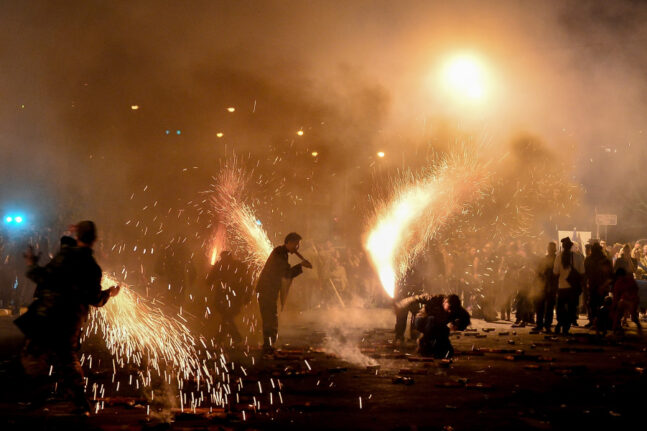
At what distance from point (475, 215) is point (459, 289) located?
10.9 m

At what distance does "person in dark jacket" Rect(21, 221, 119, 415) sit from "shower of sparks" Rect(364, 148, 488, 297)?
8641 millimetres

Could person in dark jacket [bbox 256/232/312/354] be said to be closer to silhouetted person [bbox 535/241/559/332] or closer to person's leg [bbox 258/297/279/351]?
person's leg [bbox 258/297/279/351]

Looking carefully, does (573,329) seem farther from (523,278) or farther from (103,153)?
(103,153)

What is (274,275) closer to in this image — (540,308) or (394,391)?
(394,391)

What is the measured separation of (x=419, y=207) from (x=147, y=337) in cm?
897

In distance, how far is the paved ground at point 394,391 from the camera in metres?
5.56

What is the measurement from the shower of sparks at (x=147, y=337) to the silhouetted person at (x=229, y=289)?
1.82 feet

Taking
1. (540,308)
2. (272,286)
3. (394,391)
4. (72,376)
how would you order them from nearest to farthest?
(72,376) < (394,391) < (272,286) < (540,308)

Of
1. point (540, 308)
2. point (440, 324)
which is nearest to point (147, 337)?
point (440, 324)

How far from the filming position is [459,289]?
1780cm

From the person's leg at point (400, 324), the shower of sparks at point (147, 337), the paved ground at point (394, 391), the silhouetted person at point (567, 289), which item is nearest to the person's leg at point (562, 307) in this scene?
the silhouetted person at point (567, 289)

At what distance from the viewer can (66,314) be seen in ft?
18.4

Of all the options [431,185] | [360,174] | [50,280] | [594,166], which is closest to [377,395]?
[50,280]

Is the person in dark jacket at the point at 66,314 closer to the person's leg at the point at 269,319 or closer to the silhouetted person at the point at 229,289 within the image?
the person's leg at the point at 269,319
